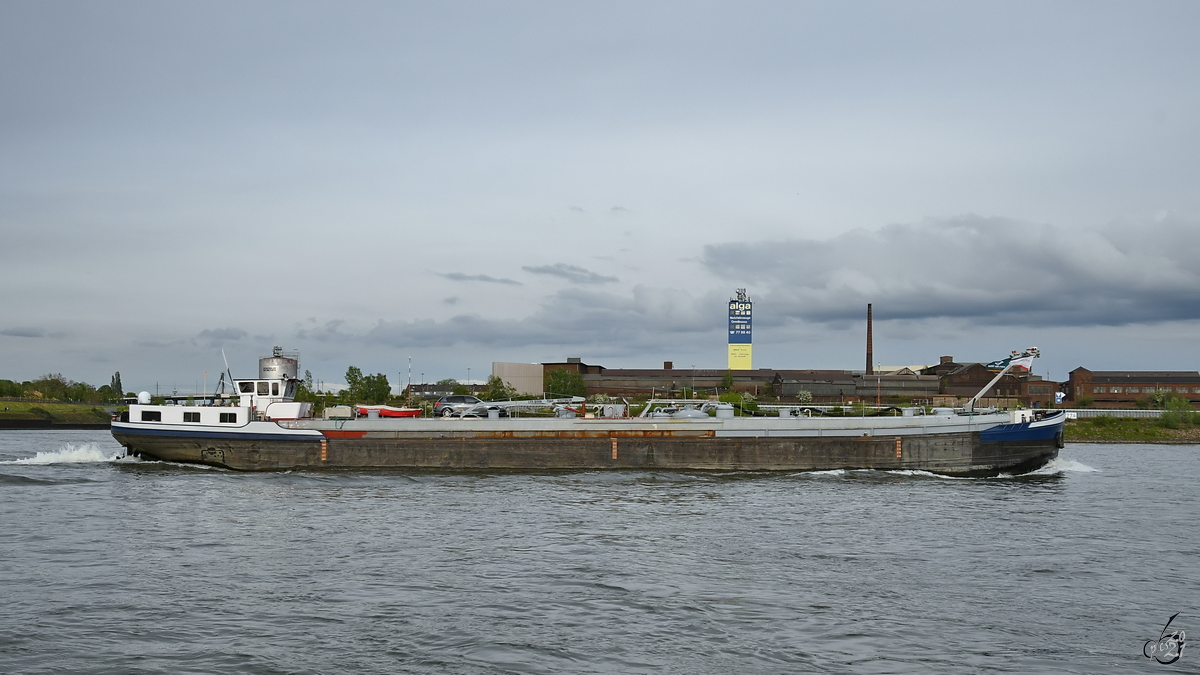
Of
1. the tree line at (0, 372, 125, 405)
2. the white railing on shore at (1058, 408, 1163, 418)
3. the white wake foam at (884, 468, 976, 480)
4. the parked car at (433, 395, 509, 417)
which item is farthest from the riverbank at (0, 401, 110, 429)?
the white railing on shore at (1058, 408, 1163, 418)

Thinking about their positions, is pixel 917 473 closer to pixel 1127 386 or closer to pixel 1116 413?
pixel 1116 413

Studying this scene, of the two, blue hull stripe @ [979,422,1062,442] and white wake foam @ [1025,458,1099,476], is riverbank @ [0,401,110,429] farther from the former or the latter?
white wake foam @ [1025,458,1099,476]

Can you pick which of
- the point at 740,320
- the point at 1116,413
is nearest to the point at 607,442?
the point at 740,320

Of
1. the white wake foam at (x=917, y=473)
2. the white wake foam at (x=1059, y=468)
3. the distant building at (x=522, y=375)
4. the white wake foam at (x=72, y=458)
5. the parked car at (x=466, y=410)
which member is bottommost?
the white wake foam at (x=1059, y=468)

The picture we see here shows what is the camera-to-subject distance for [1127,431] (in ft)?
406

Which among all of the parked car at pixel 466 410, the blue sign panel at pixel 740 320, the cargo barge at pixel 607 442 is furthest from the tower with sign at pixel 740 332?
the cargo barge at pixel 607 442

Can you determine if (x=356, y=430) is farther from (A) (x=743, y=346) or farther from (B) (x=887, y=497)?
(A) (x=743, y=346)

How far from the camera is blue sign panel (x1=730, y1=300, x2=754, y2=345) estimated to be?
161 m

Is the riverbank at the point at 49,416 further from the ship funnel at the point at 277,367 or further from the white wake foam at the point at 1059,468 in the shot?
the white wake foam at the point at 1059,468

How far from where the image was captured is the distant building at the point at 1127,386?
519 feet

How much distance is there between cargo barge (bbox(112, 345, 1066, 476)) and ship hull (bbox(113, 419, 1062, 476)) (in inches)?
2.5

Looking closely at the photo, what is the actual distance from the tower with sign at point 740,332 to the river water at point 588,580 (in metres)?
118

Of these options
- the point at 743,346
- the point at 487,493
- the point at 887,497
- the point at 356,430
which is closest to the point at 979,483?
the point at 887,497

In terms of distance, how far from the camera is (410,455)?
52.9 m
